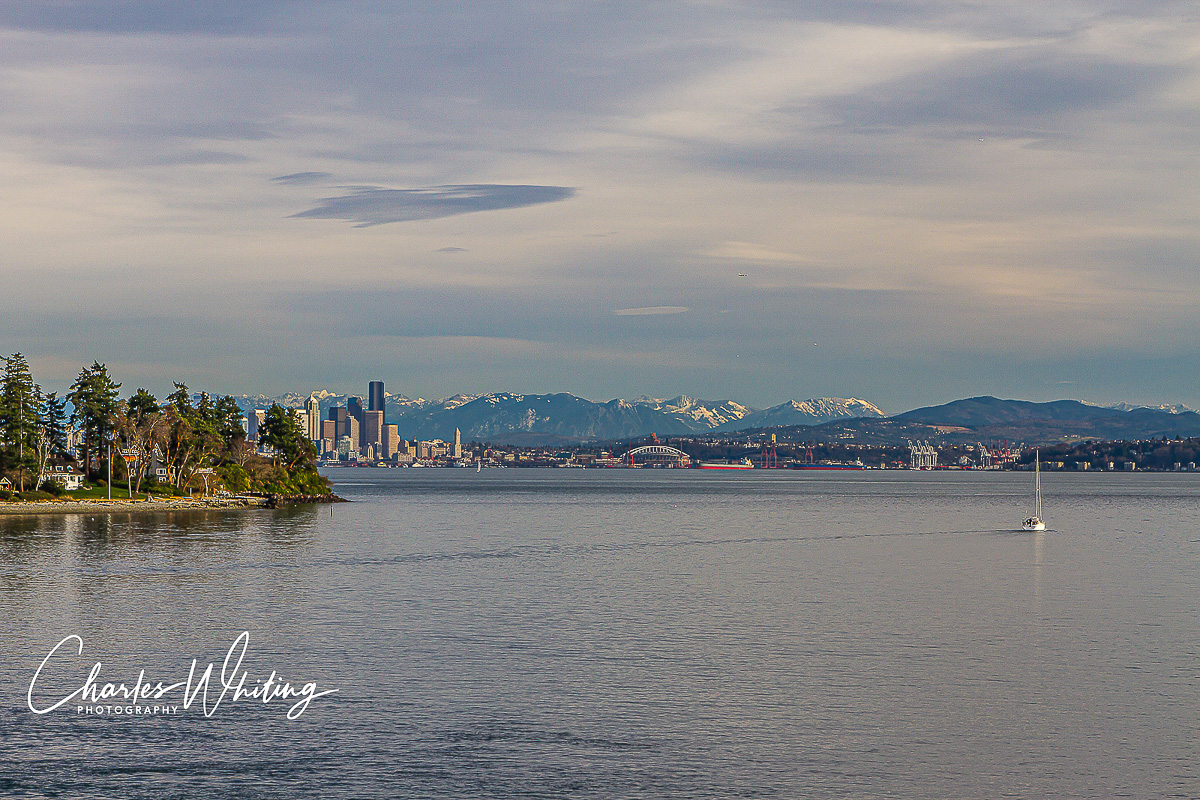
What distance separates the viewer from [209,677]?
130 ft

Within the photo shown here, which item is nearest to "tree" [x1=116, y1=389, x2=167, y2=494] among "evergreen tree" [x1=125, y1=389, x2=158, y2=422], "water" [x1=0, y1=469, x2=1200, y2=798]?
"evergreen tree" [x1=125, y1=389, x2=158, y2=422]

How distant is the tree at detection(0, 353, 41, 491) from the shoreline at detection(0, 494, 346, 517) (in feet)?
18.0

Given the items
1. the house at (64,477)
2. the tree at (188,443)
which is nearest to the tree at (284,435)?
the tree at (188,443)

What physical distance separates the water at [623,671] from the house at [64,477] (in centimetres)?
7293

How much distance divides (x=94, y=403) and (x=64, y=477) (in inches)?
429

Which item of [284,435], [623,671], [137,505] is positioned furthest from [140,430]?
[623,671]

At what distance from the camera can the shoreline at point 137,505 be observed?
144000 mm

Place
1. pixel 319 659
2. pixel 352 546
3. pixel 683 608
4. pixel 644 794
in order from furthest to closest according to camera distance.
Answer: pixel 352 546 → pixel 683 608 → pixel 319 659 → pixel 644 794

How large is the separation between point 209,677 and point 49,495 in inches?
5123

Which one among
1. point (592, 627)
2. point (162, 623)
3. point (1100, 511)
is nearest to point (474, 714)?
point (592, 627)

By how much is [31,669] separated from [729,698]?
77.9ft

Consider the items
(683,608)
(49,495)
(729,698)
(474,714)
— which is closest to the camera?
(474,714)

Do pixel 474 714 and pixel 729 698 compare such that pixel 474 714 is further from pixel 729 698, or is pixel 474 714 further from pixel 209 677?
pixel 209 677

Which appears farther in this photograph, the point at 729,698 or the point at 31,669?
the point at 31,669
